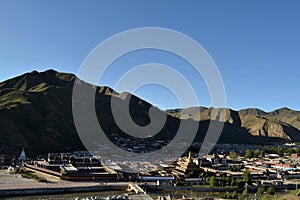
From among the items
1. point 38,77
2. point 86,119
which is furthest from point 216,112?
point 86,119

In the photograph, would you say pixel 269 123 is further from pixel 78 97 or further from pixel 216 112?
pixel 78 97

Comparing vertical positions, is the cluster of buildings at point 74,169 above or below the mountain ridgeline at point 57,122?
below

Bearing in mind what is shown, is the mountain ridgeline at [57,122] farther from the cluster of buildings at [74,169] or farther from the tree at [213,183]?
the tree at [213,183]

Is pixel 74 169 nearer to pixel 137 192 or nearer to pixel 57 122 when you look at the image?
pixel 137 192

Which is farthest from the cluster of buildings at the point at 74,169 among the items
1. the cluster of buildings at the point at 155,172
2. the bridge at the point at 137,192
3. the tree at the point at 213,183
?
the tree at the point at 213,183

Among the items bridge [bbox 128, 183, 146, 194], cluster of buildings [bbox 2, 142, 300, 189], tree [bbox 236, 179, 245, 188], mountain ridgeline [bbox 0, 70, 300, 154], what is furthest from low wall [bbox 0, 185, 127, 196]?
mountain ridgeline [bbox 0, 70, 300, 154]

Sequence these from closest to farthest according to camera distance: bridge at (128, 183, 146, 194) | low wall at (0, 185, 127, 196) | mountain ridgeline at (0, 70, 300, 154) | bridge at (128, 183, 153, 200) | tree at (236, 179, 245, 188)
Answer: bridge at (128, 183, 153, 200) → low wall at (0, 185, 127, 196) → bridge at (128, 183, 146, 194) → tree at (236, 179, 245, 188) → mountain ridgeline at (0, 70, 300, 154)

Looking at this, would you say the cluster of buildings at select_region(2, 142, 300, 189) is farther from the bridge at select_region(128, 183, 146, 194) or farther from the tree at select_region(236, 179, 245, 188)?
the tree at select_region(236, 179, 245, 188)

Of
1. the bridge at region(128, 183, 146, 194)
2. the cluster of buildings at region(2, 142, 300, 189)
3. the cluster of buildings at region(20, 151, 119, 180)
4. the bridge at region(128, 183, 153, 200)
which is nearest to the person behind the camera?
the bridge at region(128, 183, 153, 200)
